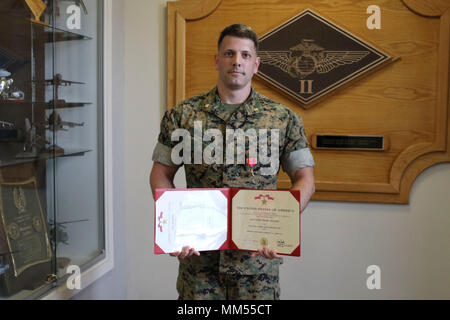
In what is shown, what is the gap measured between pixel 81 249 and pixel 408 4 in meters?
2.14

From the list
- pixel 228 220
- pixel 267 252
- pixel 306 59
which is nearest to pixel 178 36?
pixel 306 59

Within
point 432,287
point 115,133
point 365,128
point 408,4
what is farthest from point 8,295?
point 408,4

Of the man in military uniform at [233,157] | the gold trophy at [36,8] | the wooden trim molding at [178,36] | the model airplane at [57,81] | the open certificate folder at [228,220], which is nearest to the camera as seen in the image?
the open certificate folder at [228,220]

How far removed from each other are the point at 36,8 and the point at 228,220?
1.17 m

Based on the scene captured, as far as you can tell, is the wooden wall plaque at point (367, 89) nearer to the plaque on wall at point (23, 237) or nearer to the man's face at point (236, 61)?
the man's face at point (236, 61)

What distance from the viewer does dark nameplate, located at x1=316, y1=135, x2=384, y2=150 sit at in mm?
2338

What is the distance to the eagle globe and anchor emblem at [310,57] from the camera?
2.33m

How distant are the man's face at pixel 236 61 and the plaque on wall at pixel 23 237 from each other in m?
0.94

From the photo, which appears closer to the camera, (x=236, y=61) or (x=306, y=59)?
(x=236, y=61)

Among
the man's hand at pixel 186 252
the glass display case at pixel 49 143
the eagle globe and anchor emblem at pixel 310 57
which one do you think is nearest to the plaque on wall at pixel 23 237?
the glass display case at pixel 49 143

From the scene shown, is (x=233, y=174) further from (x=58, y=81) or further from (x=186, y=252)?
(x=58, y=81)

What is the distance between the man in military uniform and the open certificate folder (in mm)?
91

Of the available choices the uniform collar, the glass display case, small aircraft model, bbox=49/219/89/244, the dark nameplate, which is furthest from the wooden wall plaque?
small aircraft model, bbox=49/219/89/244

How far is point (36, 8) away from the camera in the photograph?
1745 mm
